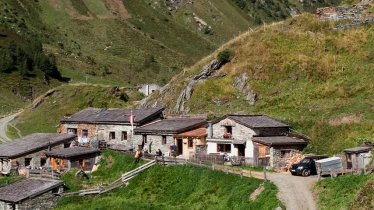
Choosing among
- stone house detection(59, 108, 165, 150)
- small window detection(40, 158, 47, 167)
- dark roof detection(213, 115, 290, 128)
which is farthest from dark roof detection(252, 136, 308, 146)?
small window detection(40, 158, 47, 167)

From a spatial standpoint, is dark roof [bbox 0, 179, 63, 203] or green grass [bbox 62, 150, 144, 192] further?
green grass [bbox 62, 150, 144, 192]

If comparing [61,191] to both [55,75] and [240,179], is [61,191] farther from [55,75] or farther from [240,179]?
[55,75]

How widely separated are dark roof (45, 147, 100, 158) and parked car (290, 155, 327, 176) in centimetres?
2289

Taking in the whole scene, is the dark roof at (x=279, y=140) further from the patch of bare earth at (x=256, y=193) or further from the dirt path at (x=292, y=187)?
the patch of bare earth at (x=256, y=193)

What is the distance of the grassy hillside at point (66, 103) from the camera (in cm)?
9900

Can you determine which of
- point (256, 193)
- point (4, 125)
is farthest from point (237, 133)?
point (4, 125)

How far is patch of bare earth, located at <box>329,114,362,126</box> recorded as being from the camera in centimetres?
5997

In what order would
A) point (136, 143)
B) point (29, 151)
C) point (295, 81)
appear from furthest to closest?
point (295, 81)
point (136, 143)
point (29, 151)

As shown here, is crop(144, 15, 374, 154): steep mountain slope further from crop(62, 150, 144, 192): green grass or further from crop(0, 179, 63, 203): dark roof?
crop(0, 179, 63, 203): dark roof

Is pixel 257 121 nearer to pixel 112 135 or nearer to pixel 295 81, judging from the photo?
pixel 295 81

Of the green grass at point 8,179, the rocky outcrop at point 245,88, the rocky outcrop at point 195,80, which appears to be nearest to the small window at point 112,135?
the rocky outcrop at point 195,80

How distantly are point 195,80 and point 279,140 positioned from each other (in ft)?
85.6

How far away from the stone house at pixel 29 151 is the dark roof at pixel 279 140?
23988 mm

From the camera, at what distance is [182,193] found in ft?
171
